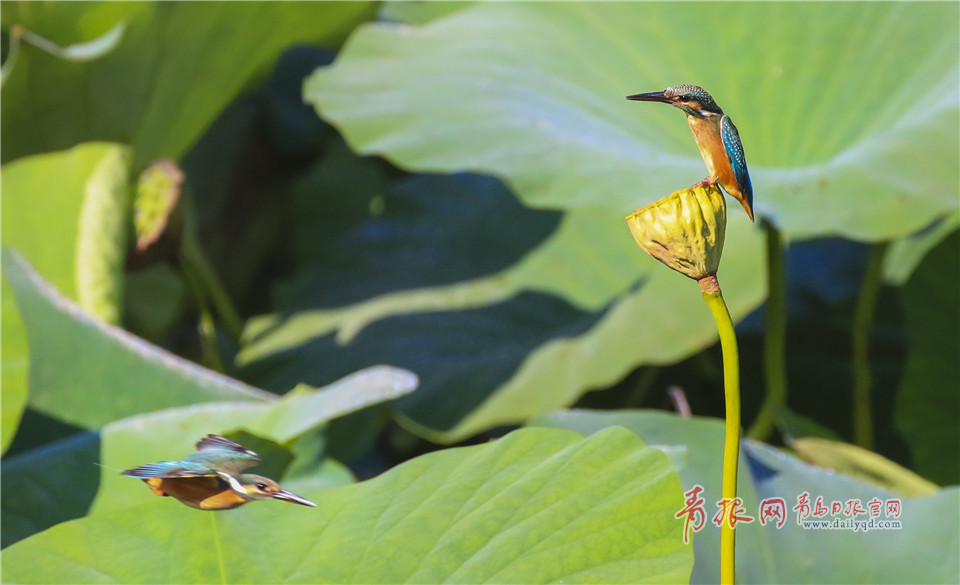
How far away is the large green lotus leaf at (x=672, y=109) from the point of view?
54 centimetres

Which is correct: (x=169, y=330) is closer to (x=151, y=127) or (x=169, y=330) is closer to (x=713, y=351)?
(x=151, y=127)

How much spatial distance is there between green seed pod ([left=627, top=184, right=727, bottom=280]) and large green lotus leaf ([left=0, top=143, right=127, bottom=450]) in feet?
2.05

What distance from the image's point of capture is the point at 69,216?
0.74 meters

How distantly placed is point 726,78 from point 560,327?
1.27 feet

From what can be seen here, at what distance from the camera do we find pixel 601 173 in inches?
21.9

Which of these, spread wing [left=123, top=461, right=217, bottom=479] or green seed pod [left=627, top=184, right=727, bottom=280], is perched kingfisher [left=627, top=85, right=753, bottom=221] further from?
spread wing [left=123, top=461, right=217, bottom=479]

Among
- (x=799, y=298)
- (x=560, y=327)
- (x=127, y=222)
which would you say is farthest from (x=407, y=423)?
(x=799, y=298)

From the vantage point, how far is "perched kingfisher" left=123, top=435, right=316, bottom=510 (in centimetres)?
23

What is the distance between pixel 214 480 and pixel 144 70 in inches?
28.7

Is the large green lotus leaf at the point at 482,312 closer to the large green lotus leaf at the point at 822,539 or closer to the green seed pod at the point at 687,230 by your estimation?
the large green lotus leaf at the point at 822,539

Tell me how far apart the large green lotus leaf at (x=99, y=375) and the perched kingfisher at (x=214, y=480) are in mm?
333

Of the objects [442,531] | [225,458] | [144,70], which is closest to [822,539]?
[442,531]

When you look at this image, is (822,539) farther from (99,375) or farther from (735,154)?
(99,375)

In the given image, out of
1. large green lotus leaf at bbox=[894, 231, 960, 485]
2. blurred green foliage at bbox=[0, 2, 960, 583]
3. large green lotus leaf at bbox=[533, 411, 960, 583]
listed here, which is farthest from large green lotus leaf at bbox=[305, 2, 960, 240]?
large green lotus leaf at bbox=[894, 231, 960, 485]
